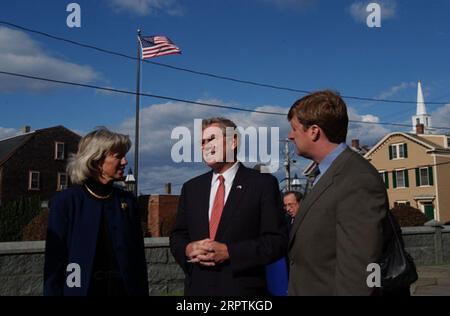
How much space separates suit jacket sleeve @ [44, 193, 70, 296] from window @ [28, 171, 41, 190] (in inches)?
1898

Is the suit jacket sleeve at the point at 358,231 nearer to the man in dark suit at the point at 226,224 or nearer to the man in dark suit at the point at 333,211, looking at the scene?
the man in dark suit at the point at 333,211

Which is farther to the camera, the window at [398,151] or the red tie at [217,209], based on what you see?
the window at [398,151]

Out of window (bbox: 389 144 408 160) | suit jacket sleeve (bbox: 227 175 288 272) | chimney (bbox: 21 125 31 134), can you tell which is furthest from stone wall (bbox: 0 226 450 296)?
chimney (bbox: 21 125 31 134)

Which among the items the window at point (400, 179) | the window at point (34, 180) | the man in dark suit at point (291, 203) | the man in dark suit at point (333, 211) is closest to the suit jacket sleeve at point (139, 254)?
the man in dark suit at point (333, 211)

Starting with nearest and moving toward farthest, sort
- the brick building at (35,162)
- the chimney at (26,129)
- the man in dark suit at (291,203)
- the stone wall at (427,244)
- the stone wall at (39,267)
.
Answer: the man in dark suit at (291,203)
the stone wall at (39,267)
the stone wall at (427,244)
the brick building at (35,162)
the chimney at (26,129)

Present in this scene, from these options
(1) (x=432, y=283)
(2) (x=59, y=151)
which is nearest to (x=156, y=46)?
(1) (x=432, y=283)

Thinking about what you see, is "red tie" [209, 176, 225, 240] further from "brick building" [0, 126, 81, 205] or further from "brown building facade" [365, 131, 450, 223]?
"brick building" [0, 126, 81, 205]

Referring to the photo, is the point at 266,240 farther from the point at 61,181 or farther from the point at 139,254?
the point at 61,181

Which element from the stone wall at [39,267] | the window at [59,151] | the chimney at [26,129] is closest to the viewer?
the stone wall at [39,267]

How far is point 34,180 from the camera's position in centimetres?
4853

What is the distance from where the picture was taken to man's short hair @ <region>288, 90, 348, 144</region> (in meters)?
2.77

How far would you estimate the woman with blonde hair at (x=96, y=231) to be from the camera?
3.45 m

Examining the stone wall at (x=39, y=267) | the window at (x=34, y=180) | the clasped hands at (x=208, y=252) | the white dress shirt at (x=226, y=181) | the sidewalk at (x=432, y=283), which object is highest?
the window at (x=34, y=180)

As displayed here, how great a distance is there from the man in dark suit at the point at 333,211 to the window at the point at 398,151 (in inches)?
2060
